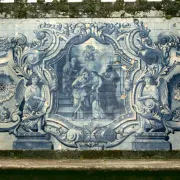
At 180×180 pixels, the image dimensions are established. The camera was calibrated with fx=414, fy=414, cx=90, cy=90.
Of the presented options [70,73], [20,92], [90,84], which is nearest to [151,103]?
[90,84]

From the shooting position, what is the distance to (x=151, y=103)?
10734 mm

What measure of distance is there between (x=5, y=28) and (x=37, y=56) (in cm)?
120

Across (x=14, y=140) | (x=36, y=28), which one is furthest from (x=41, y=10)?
(x=14, y=140)

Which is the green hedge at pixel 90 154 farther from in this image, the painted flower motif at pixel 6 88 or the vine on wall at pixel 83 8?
the vine on wall at pixel 83 8

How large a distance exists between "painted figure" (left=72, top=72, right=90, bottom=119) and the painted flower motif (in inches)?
64.6

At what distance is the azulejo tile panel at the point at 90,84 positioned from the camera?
418 inches

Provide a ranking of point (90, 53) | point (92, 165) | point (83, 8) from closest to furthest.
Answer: point (92, 165) < point (90, 53) < point (83, 8)

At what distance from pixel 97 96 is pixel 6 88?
2.41 metres

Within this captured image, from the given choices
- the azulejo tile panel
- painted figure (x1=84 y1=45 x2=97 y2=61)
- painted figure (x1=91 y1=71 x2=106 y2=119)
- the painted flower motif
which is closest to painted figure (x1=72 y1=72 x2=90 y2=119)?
the azulejo tile panel

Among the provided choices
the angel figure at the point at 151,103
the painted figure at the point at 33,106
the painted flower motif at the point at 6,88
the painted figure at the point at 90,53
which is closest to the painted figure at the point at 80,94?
the painted figure at the point at 90,53

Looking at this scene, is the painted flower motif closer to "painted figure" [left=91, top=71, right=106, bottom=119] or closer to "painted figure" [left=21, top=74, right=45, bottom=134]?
"painted figure" [left=21, top=74, right=45, bottom=134]

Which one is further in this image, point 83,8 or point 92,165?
point 83,8

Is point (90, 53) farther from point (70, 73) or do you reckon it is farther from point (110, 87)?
point (110, 87)

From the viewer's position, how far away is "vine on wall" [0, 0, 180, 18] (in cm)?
1120
